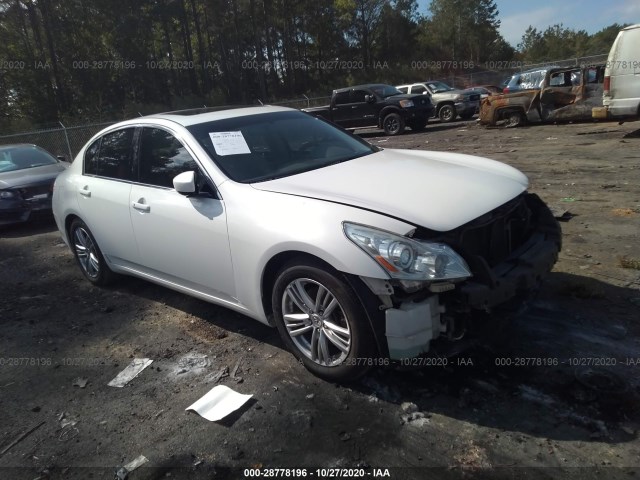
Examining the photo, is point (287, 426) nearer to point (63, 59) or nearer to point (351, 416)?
point (351, 416)

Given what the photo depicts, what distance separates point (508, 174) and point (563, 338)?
1.20 meters

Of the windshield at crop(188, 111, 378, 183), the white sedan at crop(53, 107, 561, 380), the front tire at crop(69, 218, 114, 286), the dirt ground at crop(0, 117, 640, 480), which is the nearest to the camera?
the dirt ground at crop(0, 117, 640, 480)

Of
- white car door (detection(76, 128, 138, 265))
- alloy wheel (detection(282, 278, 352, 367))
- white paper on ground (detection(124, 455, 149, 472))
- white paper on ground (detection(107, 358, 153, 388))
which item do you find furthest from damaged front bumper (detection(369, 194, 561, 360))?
white car door (detection(76, 128, 138, 265))

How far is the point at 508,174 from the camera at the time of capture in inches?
146

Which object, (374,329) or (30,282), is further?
(30,282)

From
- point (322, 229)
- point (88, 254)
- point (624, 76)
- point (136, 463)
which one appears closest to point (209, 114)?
point (322, 229)

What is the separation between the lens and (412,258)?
104 inches

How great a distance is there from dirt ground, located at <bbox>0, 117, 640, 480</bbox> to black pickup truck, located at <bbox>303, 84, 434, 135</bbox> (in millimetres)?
13077

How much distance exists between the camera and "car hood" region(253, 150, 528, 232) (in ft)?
9.40

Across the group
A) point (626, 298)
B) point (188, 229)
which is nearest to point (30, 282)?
point (188, 229)

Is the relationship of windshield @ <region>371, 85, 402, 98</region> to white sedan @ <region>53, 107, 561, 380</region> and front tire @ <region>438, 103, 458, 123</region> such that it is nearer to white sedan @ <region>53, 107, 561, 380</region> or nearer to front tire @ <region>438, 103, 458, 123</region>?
front tire @ <region>438, 103, 458, 123</region>

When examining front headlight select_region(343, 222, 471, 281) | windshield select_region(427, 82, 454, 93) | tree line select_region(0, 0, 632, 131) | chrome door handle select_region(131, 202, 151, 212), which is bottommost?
front headlight select_region(343, 222, 471, 281)

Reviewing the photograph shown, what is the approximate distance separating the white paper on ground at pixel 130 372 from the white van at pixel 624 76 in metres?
11.2

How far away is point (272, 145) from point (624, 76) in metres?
9.93
